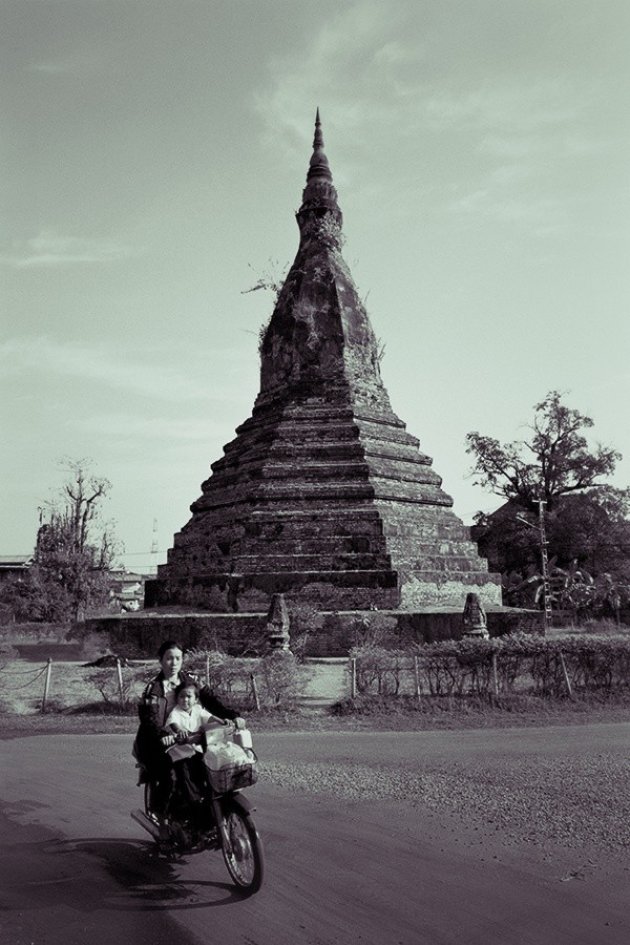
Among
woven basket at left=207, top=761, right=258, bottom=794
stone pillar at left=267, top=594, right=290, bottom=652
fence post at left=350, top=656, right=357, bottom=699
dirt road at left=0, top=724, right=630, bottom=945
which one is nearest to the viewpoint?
dirt road at left=0, top=724, right=630, bottom=945

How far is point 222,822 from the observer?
4.10 m

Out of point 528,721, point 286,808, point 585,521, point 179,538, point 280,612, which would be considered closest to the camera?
point 286,808

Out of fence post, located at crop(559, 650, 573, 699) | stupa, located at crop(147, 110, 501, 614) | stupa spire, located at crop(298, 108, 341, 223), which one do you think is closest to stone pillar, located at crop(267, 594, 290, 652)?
stupa, located at crop(147, 110, 501, 614)

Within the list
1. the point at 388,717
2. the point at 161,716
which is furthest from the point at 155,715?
the point at 388,717

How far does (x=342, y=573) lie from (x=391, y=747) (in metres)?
8.24

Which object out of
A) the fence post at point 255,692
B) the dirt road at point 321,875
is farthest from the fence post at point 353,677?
the dirt road at point 321,875

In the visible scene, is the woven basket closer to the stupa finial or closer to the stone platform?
the stone platform

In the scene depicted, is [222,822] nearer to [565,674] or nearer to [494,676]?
[494,676]

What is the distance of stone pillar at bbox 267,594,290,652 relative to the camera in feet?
42.5

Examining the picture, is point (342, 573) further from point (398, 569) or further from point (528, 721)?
point (528, 721)

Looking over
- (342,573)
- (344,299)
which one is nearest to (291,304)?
(344,299)

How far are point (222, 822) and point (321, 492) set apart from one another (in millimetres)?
13480

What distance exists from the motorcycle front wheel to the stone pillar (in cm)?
877

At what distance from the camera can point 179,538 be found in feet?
61.7
